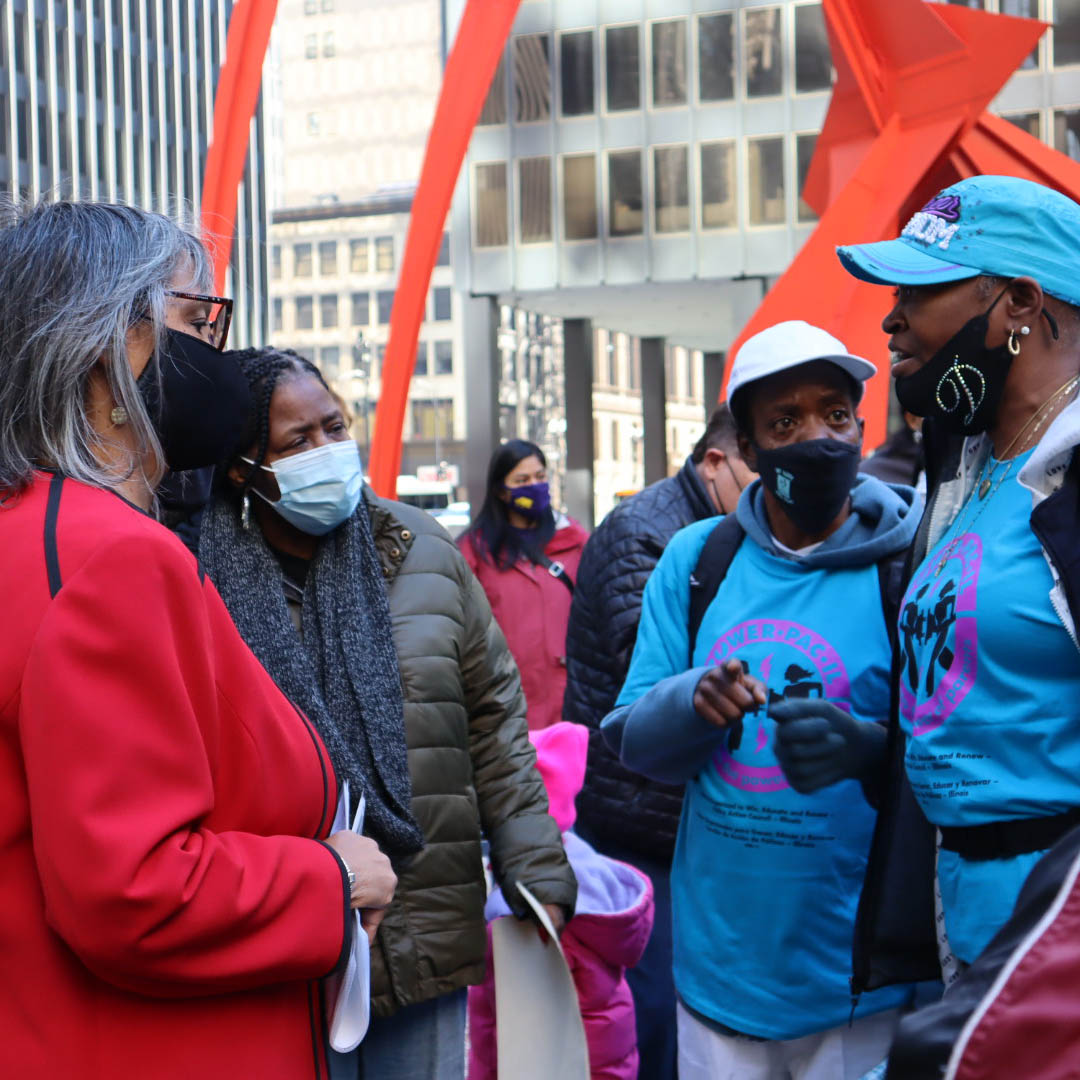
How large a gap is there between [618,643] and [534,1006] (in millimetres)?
1254

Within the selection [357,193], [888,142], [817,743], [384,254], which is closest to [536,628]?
[817,743]

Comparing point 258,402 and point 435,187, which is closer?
point 258,402

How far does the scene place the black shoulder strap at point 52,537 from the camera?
5.60ft

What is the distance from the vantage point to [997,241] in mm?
2195

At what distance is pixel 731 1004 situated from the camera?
280 cm

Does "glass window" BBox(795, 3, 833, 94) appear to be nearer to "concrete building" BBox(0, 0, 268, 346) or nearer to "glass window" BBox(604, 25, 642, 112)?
"glass window" BBox(604, 25, 642, 112)

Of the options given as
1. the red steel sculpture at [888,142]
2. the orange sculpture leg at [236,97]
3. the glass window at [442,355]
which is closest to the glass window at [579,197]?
the orange sculpture leg at [236,97]

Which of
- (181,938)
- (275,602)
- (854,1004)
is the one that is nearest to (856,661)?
(854,1004)

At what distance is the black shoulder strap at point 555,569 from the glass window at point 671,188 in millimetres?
25078

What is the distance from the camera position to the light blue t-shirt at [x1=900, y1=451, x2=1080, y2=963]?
199 cm

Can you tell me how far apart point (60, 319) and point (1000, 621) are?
4.50ft

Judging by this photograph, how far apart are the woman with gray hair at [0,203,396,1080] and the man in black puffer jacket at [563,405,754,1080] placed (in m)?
2.03

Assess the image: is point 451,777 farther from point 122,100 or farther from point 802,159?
point 122,100

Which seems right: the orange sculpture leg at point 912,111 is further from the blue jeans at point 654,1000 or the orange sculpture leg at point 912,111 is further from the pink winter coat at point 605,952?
the pink winter coat at point 605,952
